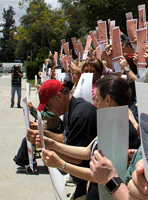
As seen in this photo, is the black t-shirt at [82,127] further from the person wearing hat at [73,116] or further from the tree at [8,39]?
the tree at [8,39]

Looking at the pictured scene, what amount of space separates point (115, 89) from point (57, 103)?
2.27ft

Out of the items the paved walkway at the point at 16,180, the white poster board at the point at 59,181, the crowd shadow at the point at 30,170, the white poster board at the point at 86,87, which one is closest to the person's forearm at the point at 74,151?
the white poster board at the point at 59,181

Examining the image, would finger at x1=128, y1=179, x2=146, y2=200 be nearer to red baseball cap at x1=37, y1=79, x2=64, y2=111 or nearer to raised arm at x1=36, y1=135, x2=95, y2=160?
raised arm at x1=36, y1=135, x2=95, y2=160

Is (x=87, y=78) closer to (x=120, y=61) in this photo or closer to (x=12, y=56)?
(x=120, y=61)

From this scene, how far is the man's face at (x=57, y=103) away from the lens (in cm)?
249

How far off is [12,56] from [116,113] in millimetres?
88379

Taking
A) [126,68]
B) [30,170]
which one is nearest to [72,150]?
[126,68]

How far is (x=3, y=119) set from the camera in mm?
9008

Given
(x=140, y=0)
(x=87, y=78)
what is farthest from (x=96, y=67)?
(x=140, y=0)

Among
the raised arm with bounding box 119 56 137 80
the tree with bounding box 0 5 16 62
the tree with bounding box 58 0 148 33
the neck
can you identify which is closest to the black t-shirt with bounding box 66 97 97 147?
the neck

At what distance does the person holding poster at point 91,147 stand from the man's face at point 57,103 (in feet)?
1.41

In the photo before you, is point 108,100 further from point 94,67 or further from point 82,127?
point 94,67

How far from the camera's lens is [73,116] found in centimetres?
229

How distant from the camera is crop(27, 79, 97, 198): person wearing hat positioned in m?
2.20
